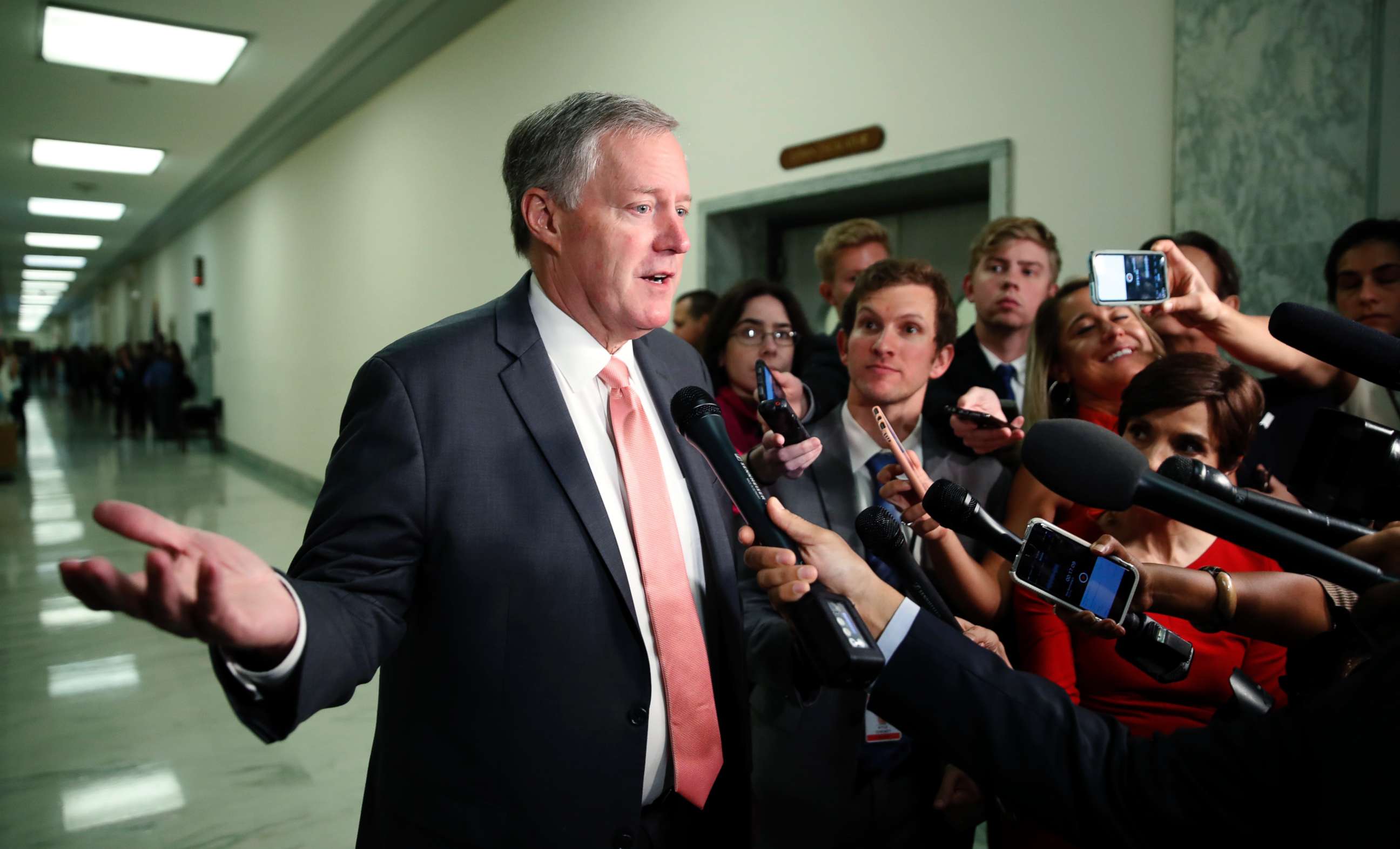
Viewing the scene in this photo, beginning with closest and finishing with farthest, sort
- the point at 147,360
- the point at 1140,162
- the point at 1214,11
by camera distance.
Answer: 1. the point at 1214,11
2. the point at 1140,162
3. the point at 147,360

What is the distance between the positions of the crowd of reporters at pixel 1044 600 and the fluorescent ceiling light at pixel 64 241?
16657 millimetres

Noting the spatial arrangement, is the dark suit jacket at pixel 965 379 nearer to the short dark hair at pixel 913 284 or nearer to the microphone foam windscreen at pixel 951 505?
the short dark hair at pixel 913 284

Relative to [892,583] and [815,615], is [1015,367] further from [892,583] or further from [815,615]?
[815,615]

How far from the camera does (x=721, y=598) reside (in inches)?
54.6

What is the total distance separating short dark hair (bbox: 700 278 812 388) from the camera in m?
2.63

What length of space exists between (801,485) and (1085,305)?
842 mm

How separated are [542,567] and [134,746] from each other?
9.48 ft

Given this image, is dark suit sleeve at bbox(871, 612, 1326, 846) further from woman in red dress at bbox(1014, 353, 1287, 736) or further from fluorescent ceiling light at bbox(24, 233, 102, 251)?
fluorescent ceiling light at bbox(24, 233, 102, 251)

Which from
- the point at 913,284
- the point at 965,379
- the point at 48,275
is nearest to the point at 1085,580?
the point at 913,284

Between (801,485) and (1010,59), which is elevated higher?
(1010,59)

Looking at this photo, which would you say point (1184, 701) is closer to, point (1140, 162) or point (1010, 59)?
point (1140, 162)

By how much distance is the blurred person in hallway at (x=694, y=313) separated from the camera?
133 inches

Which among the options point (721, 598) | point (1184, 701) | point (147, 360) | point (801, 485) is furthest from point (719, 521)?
point (147, 360)

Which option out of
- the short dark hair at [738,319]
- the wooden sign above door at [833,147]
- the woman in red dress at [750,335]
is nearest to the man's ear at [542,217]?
the woman in red dress at [750,335]
